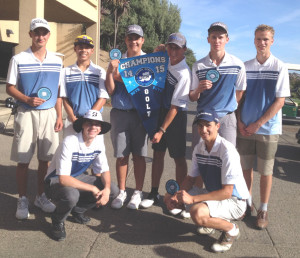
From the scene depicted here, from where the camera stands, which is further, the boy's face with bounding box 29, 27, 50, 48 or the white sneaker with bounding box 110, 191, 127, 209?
the white sneaker with bounding box 110, 191, 127, 209

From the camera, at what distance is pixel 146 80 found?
3938 millimetres

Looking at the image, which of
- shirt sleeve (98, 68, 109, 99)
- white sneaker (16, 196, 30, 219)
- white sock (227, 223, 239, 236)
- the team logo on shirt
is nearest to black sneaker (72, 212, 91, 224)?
white sneaker (16, 196, 30, 219)

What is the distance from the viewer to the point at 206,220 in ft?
9.88

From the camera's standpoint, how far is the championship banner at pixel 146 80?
153 inches

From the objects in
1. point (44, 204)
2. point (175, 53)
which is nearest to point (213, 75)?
point (175, 53)

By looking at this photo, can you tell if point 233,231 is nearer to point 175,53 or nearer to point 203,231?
point 203,231

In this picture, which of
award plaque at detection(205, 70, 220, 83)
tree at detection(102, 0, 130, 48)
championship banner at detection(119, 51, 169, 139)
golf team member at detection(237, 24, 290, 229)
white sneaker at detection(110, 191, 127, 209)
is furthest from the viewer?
tree at detection(102, 0, 130, 48)

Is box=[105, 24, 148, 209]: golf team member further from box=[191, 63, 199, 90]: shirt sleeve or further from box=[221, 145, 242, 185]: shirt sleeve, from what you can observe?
box=[221, 145, 242, 185]: shirt sleeve

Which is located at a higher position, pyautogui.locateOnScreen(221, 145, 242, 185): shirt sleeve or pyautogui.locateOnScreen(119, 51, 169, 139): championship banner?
pyautogui.locateOnScreen(119, 51, 169, 139): championship banner

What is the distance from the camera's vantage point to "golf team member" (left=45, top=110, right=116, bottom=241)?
3213 mm

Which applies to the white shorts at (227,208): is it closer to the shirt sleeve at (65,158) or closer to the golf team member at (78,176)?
the golf team member at (78,176)

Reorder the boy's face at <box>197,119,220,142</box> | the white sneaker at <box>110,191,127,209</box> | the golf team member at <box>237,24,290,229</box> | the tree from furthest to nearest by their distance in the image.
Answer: the tree < the white sneaker at <box>110,191,127,209</box> < the golf team member at <box>237,24,290,229</box> < the boy's face at <box>197,119,220,142</box>

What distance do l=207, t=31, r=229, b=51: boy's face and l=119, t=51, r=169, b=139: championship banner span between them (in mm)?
617

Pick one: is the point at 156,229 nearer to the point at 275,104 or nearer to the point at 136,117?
the point at 136,117
